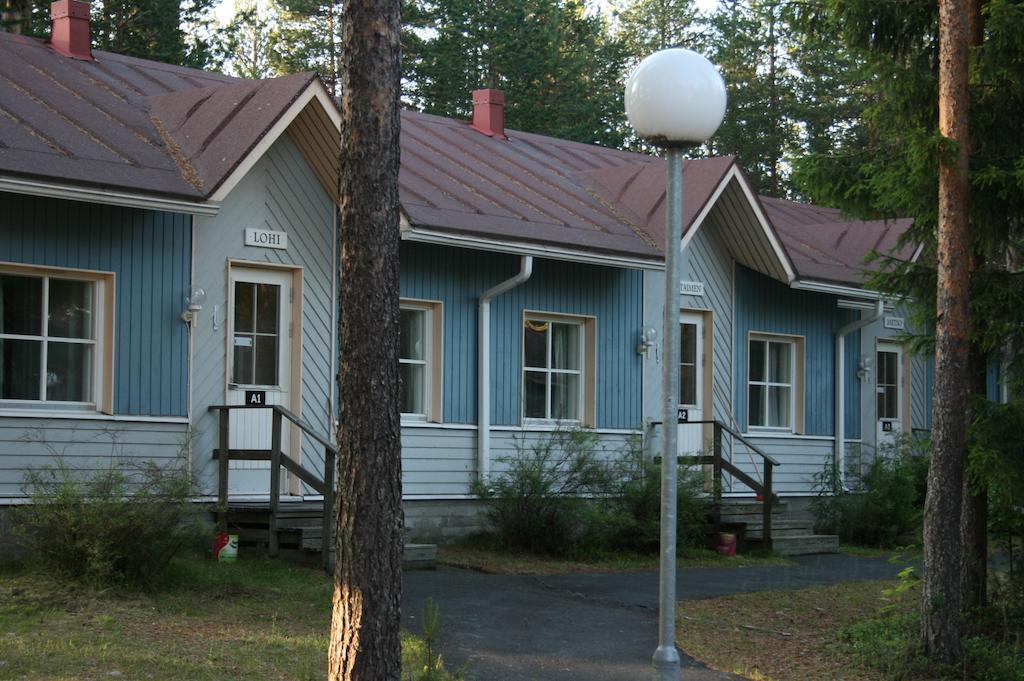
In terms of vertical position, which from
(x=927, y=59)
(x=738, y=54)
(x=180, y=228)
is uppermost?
(x=738, y=54)

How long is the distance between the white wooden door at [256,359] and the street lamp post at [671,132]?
26.7 feet

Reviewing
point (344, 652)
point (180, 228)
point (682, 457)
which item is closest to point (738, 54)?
point (682, 457)

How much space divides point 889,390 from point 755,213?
5588 mm

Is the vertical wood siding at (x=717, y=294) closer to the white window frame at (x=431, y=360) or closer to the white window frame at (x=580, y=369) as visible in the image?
the white window frame at (x=580, y=369)

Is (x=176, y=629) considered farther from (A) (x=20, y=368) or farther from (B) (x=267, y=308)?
(B) (x=267, y=308)

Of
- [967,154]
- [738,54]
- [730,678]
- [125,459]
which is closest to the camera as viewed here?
[730,678]

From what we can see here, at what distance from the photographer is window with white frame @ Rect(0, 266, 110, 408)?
1327cm

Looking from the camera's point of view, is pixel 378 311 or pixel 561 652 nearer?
pixel 378 311

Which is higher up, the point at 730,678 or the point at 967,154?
the point at 967,154

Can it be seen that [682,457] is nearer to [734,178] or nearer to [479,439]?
[479,439]

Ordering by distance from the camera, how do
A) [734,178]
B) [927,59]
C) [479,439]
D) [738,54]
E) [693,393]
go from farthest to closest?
[738,54] < [693,393] < [734,178] < [479,439] < [927,59]

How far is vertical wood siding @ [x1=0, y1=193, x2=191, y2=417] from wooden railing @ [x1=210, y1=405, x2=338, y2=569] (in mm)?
553

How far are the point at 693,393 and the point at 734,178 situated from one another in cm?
308

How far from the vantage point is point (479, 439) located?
16.7 metres
